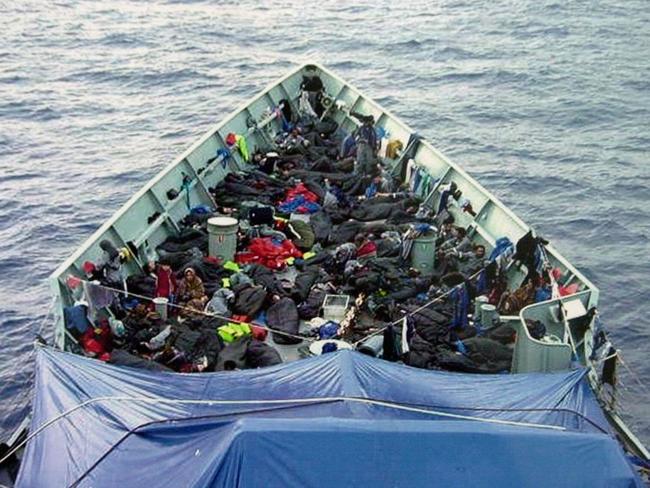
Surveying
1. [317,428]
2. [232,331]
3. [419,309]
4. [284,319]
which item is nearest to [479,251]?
[419,309]

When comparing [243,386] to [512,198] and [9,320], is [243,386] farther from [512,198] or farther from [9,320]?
[512,198]

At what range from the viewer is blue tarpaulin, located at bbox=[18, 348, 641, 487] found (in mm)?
10602

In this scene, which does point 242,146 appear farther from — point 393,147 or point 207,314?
point 207,314

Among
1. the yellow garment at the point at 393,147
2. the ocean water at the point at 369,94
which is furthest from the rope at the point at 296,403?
the yellow garment at the point at 393,147

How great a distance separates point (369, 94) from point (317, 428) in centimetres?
3890

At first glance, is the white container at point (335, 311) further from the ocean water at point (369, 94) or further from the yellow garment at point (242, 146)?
the yellow garment at point (242, 146)

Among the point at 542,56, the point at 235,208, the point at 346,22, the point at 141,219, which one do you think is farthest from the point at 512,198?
the point at 346,22

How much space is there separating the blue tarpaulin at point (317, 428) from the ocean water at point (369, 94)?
341 inches

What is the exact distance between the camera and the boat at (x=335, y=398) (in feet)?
35.1

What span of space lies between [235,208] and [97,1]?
47354 millimetres

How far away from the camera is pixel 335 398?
1206 cm

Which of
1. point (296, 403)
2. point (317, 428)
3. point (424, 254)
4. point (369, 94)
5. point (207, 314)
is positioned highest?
point (317, 428)

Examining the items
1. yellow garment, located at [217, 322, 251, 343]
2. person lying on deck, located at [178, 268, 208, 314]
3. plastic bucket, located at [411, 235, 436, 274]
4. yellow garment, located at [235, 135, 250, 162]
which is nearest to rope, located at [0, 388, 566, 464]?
yellow garment, located at [217, 322, 251, 343]

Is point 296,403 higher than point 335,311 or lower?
higher
